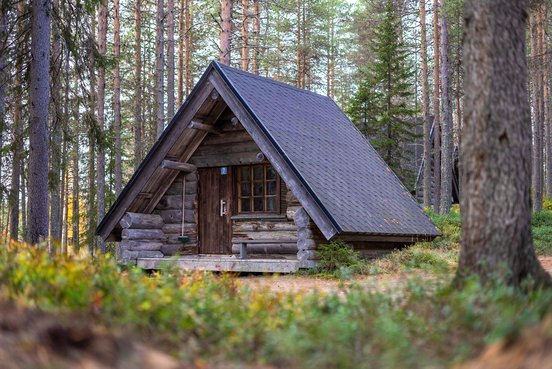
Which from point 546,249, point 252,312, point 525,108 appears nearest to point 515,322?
point 252,312

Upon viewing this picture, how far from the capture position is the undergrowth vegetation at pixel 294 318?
14.0 feet

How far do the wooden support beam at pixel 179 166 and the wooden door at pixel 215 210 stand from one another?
0.87ft

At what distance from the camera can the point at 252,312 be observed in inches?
217

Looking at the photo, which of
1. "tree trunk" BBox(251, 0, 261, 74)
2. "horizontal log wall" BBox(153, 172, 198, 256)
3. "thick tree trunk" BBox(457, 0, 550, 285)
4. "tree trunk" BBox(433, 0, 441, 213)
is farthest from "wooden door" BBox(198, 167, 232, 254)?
"tree trunk" BBox(433, 0, 441, 213)

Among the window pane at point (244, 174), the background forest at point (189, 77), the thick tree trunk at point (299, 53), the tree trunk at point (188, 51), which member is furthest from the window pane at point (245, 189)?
the thick tree trunk at point (299, 53)

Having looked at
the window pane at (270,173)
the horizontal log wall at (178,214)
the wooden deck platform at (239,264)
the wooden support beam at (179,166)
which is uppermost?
the wooden support beam at (179,166)

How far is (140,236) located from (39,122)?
411 centimetres

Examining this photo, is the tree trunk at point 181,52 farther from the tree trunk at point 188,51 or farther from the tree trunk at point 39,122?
the tree trunk at point 39,122

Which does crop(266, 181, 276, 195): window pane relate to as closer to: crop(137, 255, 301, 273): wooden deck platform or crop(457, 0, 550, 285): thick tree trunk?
crop(137, 255, 301, 273): wooden deck platform

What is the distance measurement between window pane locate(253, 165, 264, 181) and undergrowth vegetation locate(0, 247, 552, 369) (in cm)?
1004

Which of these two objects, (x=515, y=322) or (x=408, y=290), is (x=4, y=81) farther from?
(x=515, y=322)

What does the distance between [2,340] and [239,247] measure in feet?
40.5

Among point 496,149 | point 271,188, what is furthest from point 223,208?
point 496,149

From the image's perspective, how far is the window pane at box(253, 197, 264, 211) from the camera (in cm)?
1602
